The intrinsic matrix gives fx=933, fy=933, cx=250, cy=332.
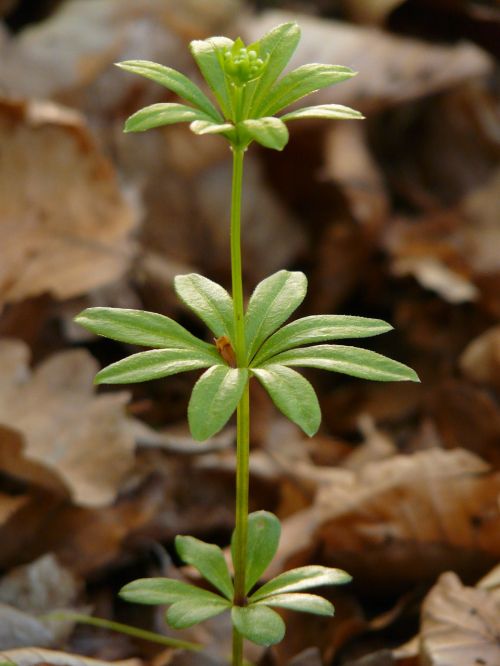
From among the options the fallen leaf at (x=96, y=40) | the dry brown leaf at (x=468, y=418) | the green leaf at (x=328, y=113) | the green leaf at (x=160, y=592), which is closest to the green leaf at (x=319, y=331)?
the green leaf at (x=328, y=113)

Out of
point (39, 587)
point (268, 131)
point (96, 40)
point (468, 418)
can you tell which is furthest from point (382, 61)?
point (268, 131)

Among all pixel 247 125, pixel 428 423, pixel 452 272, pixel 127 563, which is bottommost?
pixel 127 563

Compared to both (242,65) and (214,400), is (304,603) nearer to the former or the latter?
(214,400)

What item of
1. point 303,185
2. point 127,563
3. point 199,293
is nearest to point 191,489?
point 127,563

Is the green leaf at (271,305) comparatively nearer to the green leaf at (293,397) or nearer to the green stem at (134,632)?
the green leaf at (293,397)

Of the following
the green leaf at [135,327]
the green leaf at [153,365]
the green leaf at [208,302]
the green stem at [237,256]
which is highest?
the green stem at [237,256]

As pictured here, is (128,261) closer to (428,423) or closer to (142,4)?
(428,423)
